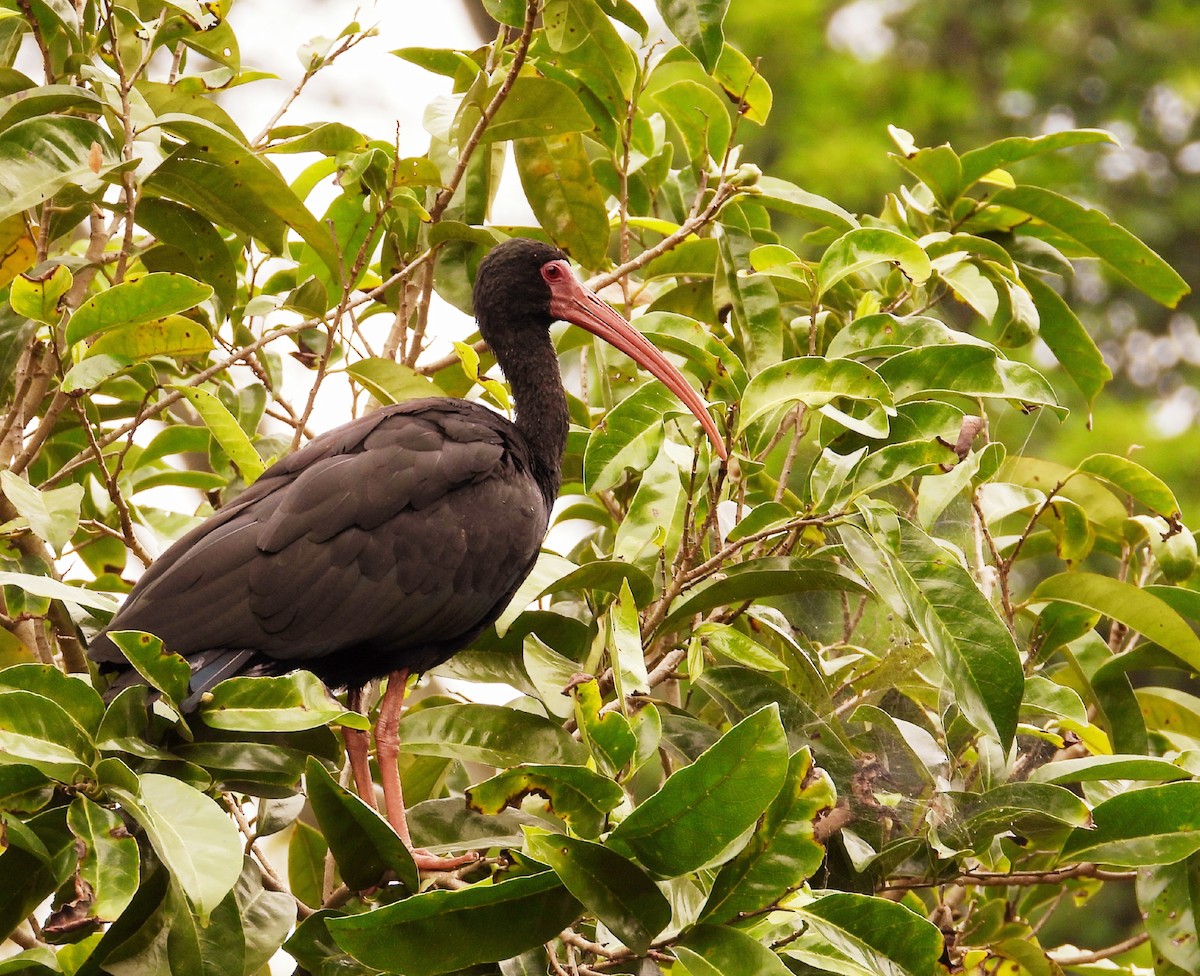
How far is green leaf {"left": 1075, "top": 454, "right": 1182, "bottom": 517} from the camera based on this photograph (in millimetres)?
3248

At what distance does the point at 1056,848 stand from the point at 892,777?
0.45 m

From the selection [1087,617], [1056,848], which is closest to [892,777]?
[1056,848]

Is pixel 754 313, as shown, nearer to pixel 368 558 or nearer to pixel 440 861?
pixel 368 558

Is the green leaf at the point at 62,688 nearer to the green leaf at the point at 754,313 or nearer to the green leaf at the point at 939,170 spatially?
the green leaf at the point at 754,313

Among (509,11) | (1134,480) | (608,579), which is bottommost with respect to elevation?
(608,579)

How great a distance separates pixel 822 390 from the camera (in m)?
2.73

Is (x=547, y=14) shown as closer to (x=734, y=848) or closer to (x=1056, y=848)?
(x=734, y=848)

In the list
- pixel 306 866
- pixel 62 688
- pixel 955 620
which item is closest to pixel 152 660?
pixel 62 688

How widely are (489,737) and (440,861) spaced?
11.2 inches

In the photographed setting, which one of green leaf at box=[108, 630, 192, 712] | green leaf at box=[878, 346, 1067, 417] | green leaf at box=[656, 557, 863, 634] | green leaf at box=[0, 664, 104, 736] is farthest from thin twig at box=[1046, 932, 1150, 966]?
green leaf at box=[0, 664, 104, 736]

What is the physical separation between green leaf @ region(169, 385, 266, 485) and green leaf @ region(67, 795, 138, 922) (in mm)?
1138

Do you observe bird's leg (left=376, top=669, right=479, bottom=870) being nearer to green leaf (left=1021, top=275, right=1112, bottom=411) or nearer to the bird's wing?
the bird's wing

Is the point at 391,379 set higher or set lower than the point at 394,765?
higher

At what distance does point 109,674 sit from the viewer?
300 centimetres
